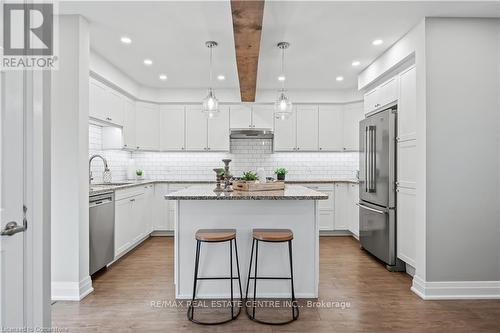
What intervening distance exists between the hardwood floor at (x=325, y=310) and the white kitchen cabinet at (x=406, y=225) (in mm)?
279

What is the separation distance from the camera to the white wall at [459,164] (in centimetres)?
288

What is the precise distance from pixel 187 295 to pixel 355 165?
14.6ft

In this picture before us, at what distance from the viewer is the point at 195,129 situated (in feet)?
18.7

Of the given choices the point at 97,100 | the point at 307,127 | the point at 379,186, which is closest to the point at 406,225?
the point at 379,186

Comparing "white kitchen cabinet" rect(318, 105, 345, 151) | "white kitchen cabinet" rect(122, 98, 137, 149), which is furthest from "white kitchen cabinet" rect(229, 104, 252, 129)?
"white kitchen cabinet" rect(122, 98, 137, 149)

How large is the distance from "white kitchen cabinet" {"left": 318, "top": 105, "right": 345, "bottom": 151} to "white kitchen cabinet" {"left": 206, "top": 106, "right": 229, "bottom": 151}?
6.07 ft

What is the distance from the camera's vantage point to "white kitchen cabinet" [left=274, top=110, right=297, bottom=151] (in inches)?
227

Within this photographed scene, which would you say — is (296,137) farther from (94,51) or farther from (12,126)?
(12,126)

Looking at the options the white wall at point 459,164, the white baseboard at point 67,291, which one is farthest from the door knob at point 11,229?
the white wall at point 459,164

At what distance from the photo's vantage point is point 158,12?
283 cm

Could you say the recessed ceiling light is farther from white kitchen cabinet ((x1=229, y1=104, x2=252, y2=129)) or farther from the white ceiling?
white kitchen cabinet ((x1=229, y1=104, x2=252, y2=129))

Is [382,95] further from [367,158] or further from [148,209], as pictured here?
[148,209]

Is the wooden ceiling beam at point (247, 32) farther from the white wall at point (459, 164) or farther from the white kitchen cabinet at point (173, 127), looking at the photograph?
the white kitchen cabinet at point (173, 127)

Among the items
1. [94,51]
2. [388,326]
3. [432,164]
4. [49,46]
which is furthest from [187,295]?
[94,51]
